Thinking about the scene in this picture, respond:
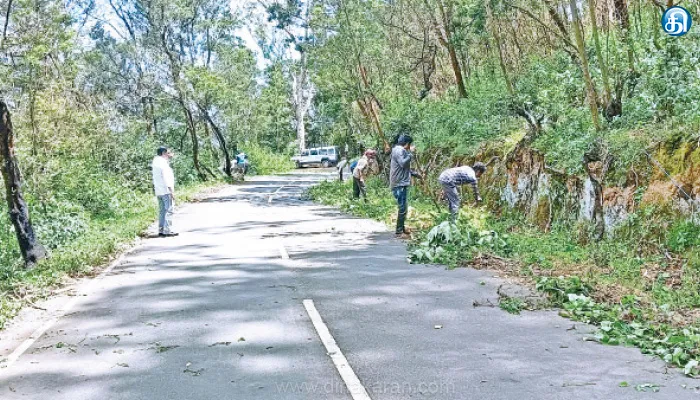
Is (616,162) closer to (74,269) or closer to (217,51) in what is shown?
(74,269)

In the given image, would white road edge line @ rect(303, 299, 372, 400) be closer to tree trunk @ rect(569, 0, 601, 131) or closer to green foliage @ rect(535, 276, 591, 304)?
green foliage @ rect(535, 276, 591, 304)

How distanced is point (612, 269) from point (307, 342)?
16.0ft

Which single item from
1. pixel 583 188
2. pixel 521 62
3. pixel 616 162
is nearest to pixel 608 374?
pixel 616 162

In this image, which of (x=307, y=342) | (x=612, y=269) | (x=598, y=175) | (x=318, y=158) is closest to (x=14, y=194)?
(x=307, y=342)

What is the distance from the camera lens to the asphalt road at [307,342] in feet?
17.4

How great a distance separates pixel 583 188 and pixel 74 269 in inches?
352

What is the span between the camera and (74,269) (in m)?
11.3

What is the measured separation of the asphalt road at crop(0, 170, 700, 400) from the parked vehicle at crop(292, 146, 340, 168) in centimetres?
5096

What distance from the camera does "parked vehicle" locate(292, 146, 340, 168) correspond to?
6238 centimetres

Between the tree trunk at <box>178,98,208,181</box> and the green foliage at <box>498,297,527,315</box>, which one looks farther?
the tree trunk at <box>178,98,208,181</box>

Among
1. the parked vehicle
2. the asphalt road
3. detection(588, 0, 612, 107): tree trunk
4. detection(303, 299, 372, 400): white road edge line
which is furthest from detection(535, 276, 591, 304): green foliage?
the parked vehicle

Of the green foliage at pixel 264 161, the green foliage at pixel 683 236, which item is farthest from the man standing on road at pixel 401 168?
the green foliage at pixel 264 161

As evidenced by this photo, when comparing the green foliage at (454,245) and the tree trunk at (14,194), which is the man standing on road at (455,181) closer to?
the green foliage at (454,245)

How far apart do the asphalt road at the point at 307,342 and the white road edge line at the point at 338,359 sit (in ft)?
0.17
